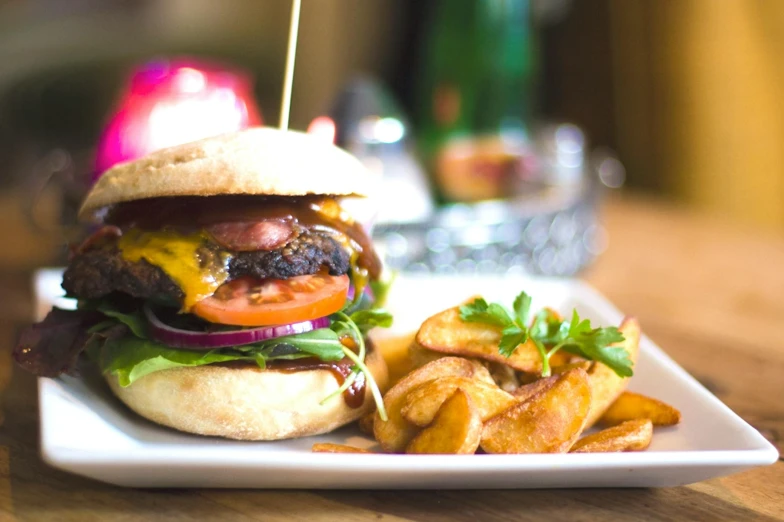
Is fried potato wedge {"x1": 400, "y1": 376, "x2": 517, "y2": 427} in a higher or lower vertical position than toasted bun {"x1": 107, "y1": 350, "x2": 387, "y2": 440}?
higher

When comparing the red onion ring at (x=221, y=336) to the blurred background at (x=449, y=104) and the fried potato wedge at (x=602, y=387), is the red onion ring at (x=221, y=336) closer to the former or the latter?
the fried potato wedge at (x=602, y=387)

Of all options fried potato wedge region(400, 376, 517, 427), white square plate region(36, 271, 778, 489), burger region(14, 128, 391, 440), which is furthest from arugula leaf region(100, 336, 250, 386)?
fried potato wedge region(400, 376, 517, 427)

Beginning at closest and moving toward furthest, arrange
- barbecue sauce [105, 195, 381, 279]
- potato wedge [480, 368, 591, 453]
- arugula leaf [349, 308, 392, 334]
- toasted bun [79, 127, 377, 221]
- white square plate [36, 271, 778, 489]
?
white square plate [36, 271, 778, 489] < potato wedge [480, 368, 591, 453] < toasted bun [79, 127, 377, 221] < barbecue sauce [105, 195, 381, 279] < arugula leaf [349, 308, 392, 334]

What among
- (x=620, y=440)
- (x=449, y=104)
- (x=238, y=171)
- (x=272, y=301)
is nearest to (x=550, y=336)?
(x=620, y=440)

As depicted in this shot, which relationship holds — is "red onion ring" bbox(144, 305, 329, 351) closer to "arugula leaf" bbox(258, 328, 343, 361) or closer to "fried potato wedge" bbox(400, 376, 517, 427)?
"arugula leaf" bbox(258, 328, 343, 361)

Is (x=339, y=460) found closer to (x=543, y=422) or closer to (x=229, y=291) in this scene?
Answer: (x=543, y=422)

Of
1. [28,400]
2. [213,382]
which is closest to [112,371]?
[213,382]

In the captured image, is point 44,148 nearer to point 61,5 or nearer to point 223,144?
point 61,5

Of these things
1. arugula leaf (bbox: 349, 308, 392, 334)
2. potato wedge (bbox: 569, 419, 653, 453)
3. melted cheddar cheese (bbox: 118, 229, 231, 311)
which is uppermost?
melted cheddar cheese (bbox: 118, 229, 231, 311)
